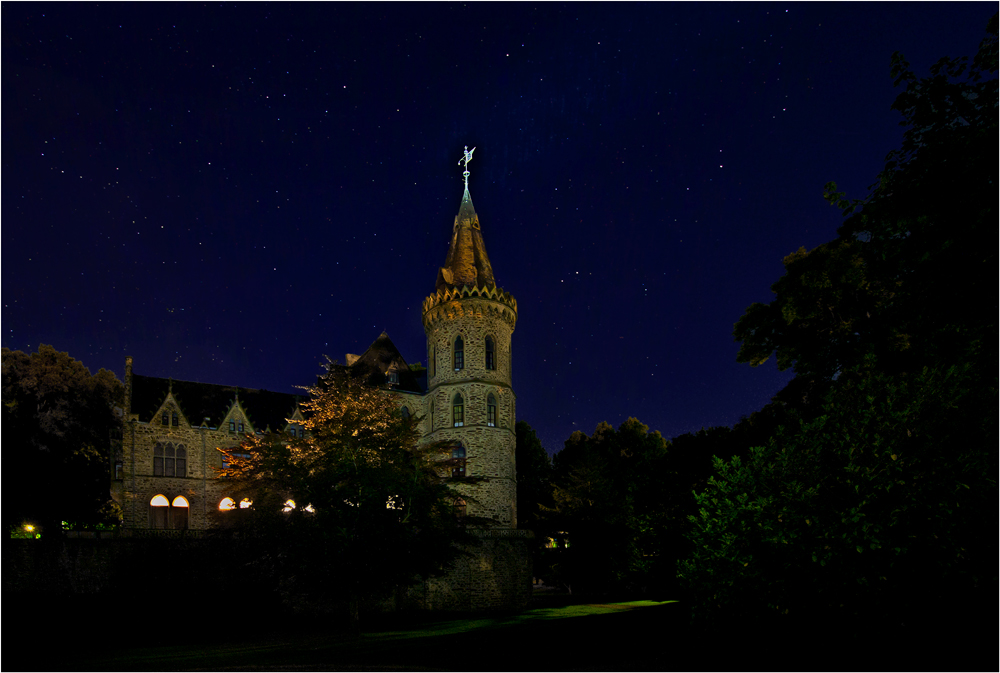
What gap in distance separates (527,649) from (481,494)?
63.8 ft

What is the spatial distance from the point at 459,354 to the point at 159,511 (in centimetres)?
2035

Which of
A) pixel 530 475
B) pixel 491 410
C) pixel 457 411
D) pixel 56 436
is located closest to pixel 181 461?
pixel 56 436

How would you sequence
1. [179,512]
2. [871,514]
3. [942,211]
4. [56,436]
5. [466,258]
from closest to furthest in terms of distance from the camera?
[871,514] < [942,211] < [179,512] < [56,436] < [466,258]

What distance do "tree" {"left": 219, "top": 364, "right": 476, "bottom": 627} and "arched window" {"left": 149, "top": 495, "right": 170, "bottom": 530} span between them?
17806 millimetres

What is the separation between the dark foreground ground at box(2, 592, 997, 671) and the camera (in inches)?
446

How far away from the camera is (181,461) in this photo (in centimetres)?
4231

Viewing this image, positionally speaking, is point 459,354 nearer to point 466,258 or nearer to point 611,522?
point 466,258

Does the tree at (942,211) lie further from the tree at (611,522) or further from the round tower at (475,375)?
the tree at (611,522)

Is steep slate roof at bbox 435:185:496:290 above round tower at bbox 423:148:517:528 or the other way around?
above

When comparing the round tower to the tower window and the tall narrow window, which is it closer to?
the tower window

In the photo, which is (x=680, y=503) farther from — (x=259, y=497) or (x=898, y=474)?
(x=898, y=474)

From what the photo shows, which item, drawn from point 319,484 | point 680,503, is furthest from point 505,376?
point 319,484

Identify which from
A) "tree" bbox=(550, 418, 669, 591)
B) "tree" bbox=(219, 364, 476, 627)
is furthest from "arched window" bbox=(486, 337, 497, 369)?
"tree" bbox=(219, 364, 476, 627)

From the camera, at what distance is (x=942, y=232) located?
38.7 feet
